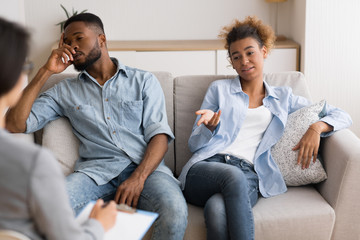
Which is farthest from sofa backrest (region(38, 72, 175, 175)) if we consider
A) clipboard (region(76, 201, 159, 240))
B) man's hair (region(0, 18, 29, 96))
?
man's hair (region(0, 18, 29, 96))

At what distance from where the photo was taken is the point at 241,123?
2.21 meters

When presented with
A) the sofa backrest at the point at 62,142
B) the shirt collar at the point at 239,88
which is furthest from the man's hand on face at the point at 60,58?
the shirt collar at the point at 239,88

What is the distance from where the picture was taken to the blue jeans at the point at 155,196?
177cm

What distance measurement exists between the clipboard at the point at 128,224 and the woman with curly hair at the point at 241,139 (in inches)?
24.7

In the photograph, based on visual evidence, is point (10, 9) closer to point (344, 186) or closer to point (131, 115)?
point (131, 115)

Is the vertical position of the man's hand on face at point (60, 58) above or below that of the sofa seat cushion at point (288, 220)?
above

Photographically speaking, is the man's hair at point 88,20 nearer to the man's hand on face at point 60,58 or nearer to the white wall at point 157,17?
the man's hand on face at point 60,58

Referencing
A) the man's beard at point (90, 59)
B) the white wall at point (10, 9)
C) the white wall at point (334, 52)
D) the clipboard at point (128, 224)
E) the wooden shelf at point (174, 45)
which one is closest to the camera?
the clipboard at point (128, 224)

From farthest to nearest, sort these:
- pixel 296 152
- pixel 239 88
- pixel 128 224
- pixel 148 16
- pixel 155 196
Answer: pixel 148 16 < pixel 239 88 < pixel 296 152 < pixel 155 196 < pixel 128 224

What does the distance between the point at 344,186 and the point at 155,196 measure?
0.76 metres

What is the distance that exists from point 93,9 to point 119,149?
2.41 m

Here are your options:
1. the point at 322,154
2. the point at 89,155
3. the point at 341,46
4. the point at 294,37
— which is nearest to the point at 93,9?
the point at 294,37

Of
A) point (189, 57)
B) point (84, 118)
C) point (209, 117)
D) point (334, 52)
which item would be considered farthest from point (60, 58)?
point (334, 52)

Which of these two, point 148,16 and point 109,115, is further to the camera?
point 148,16
